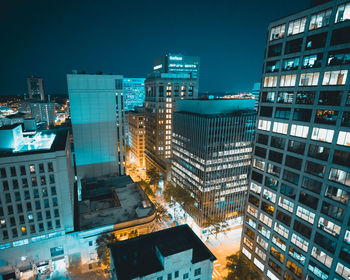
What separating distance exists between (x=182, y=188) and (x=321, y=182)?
59.7 metres

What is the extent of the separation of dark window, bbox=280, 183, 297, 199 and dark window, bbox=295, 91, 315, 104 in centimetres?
1908

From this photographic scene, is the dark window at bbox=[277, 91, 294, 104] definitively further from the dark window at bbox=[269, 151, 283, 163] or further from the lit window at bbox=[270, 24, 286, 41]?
the lit window at bbox=[270, 24, 286, 41]

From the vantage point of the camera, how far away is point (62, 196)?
5781 cm

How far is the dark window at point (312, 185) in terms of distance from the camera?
1505 inches

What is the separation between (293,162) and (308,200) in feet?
26.8

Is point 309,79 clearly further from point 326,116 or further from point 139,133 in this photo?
point 139,133

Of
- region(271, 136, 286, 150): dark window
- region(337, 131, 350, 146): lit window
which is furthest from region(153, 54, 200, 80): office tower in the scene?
region(337, 131, 350, 146): lit window

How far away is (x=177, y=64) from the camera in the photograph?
161875 millimetres

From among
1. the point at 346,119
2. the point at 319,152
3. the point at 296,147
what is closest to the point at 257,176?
the point at 296,147

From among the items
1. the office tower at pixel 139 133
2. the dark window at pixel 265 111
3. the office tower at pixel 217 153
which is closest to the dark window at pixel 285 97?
the dark window at pixel 265 111

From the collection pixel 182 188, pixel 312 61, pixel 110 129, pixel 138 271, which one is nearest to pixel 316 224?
pixel 312 61

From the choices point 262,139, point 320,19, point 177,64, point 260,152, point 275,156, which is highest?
point 177,64

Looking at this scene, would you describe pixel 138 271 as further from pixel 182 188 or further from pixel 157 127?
pixel 157 127

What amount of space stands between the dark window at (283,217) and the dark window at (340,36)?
120ft
